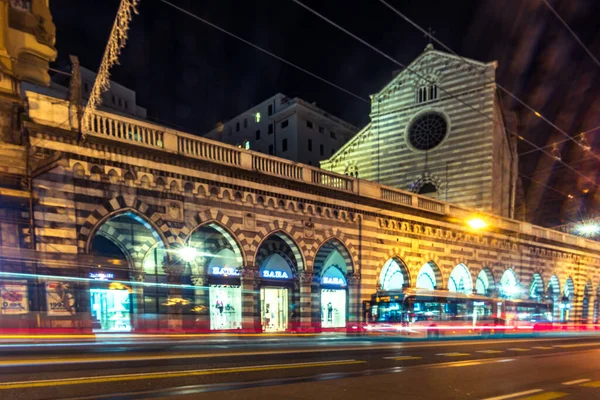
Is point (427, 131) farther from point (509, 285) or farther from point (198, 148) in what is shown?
point (198, 148)

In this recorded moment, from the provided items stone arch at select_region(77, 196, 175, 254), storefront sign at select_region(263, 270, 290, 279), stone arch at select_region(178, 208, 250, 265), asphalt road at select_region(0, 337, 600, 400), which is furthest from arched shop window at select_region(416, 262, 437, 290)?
stone arch at select_region(77, 196, 175, 254)

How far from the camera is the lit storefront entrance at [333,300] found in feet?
77.4

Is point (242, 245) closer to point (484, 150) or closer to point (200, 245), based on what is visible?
point (200, 245)

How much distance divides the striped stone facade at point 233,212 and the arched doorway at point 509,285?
Answer: 106 inches

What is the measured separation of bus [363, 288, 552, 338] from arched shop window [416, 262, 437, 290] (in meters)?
4.19

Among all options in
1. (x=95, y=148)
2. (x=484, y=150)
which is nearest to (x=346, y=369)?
(x=95, y=148)

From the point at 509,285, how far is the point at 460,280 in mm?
Result: 5744

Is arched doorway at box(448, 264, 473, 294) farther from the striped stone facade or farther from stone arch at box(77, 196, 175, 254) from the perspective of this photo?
stone arch at box(77, 196, 175, 254)

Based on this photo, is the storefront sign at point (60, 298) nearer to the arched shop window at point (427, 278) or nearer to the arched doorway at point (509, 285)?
the arched shop window at point (427, 278)

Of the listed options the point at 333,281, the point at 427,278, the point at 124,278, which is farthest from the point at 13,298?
the point at 427,278

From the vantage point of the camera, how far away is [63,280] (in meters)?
12.5

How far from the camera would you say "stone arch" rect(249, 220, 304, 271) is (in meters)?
17.7

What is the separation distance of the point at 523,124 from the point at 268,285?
3152 cm

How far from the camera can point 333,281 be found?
23.4m
